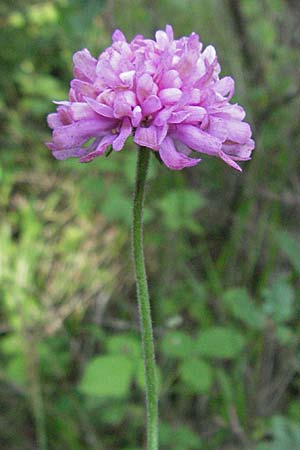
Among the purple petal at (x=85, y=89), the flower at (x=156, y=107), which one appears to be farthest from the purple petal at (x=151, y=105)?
the purple petal at (x=85, y=89)

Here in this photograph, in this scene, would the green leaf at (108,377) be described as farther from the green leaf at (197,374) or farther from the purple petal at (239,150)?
the purple petal at (239,150)

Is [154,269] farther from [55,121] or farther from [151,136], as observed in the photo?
[151,136]

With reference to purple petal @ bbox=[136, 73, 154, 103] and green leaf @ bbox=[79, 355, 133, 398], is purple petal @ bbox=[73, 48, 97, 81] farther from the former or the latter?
green leaf @ bbox=[79, 355, 133, 398]

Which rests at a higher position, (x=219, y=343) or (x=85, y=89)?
(x=85, y=89)

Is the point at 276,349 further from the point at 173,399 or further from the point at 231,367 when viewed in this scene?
the point at 173,399

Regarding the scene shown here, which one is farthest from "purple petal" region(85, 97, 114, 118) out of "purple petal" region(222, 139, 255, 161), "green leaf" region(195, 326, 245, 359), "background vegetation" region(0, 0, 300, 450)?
"green leaf" region(195, 326, 245, 359)

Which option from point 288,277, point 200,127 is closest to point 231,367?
point 288,277

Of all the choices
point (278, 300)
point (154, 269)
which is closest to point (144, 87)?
point (278, 300)
